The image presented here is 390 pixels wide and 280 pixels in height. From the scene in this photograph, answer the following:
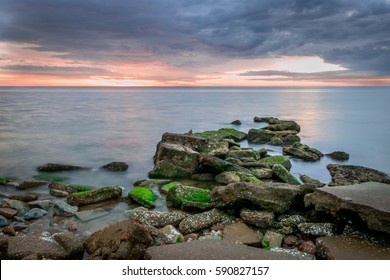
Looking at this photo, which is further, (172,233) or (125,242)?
(172,233)

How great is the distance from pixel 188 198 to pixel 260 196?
1.90 metres

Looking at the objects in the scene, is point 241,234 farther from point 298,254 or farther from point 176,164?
point 176,164

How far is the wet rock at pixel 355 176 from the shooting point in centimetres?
1066

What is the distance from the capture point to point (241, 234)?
655cm

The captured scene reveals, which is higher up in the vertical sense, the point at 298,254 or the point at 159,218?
the point at 298,254

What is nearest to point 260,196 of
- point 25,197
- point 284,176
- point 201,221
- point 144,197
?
point 201,221

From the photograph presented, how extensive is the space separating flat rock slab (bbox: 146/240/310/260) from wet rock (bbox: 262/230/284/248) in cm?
79

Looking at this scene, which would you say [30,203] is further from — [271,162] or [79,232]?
[271,162]

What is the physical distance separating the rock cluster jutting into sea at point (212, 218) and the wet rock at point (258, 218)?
0.02m
